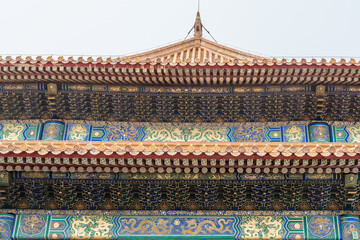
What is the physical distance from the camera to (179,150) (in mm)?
9281

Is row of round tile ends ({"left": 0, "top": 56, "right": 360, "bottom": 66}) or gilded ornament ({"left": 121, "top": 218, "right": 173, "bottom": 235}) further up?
row of round tile ends ({"left": 0, "top": 56, "right": 360, "bottom": 66})

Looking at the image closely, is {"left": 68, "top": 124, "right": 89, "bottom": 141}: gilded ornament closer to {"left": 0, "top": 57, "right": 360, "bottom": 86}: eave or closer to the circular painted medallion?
{"left": 0, "top": 57, "right": 360, "bottom": 86}: eave

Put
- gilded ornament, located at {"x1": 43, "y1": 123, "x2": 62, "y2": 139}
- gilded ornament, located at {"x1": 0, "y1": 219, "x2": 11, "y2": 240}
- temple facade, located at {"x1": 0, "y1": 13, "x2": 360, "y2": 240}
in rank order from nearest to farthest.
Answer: temple facade, located at {"x1": 0, "y1": 13, "x2": 360, "y2": 240} < gilded ornament, located at {"x1": 0, "y1": 219, "x2": 11, "y2": 240} < gilded ornament, located at {"x1": 43, "y1": 123, "x2": 62, "y2": 139}

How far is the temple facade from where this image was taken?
9477mm

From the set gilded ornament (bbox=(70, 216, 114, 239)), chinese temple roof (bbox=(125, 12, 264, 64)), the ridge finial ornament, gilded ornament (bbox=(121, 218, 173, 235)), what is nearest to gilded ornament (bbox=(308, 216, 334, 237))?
gilded ornament (bbox=(121, 218, 173, 235))

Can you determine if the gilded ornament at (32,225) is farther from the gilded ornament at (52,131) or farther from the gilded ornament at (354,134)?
the gilded ornament at (354,134)

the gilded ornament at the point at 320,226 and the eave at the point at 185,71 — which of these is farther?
the eave at the point at 185,71

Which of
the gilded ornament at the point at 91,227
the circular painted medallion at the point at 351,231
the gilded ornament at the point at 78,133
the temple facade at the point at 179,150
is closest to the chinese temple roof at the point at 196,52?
the temple facade at the point at 179,150

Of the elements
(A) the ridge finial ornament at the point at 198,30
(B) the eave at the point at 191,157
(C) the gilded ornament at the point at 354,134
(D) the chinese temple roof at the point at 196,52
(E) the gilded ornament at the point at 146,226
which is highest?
(A) the ridge finial ornament at the point at 198,30

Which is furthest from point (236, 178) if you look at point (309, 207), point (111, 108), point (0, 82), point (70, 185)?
point (0, 82)

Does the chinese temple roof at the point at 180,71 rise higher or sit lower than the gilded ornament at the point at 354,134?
higher

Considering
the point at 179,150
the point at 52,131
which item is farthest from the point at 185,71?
the point at 52,131

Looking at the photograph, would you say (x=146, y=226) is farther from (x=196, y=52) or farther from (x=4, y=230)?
(x=196, y=52)

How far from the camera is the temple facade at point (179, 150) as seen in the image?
373 inches
